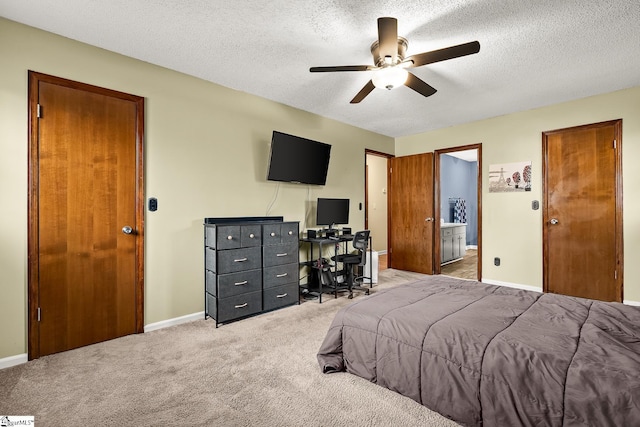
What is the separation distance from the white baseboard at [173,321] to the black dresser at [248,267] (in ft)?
0.35

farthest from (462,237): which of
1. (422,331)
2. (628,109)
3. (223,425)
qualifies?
(223,425)

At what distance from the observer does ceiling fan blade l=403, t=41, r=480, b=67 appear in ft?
6.72

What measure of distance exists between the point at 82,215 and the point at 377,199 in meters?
6.07

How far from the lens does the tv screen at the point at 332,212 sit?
4305mm

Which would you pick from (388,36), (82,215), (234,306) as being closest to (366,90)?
(388,36)

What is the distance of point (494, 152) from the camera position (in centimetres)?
462

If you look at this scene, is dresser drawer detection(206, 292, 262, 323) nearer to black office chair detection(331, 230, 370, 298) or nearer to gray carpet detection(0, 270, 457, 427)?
gray carpet detection(0, 270, 457, 427)

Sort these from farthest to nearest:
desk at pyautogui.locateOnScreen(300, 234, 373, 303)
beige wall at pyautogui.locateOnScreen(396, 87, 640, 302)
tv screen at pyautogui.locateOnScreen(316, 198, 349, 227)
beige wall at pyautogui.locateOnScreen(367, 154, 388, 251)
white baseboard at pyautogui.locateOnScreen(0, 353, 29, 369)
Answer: beige wall at pyautogui.locateOnScreen(367, 154, 388, 251) → tv screen at pyautogui.locateOnScreen(316, 198, 349, 227) → desk at pyautogui.locateOnScreen(300, 234, 373, 303) → beige wall at pyautogui.locateOnScreen(396, 87, 640, 302) → white baseboard at pyautogui.locateOnScreen(0, 353, 29, 369)

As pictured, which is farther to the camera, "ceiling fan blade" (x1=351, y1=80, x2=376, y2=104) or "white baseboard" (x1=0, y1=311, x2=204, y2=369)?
"ceiling fan blade" (x1=351, y1=80, x2=376, y2=104)

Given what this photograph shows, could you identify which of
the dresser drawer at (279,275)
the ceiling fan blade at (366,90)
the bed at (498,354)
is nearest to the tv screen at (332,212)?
the dresser drawer at (279,275)

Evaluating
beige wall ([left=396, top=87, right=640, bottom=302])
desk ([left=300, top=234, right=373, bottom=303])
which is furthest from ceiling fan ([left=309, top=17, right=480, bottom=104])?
beige wall ([left=396, top=87, right=640, bottom=302])

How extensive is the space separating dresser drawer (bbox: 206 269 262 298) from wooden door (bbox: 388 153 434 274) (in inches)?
126

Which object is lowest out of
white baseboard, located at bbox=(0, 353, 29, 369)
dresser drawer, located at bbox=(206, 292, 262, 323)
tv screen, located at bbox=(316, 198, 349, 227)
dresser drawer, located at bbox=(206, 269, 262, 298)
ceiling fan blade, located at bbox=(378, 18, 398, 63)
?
white baseboard, located at bbox=(0, 353, 29, 369)
